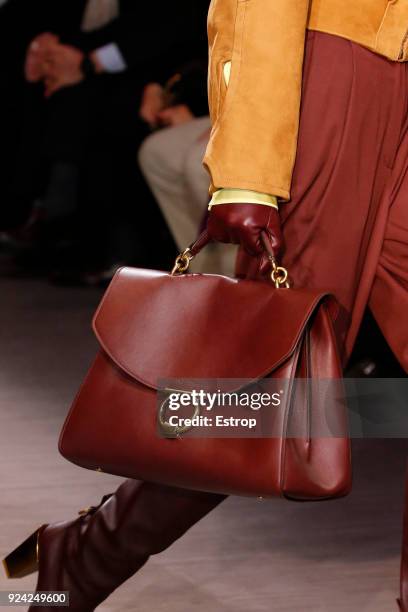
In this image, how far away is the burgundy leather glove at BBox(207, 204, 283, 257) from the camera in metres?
1.20

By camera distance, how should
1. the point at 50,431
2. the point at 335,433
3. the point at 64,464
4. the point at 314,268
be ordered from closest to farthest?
the point at 335,433
the point at 314,268
the point at 64,464
the point at 50,431

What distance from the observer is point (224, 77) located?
123cm

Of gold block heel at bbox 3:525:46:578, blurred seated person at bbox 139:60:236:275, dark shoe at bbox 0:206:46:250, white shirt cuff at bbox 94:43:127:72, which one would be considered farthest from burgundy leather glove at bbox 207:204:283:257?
dark shoe at bbox 0:206:46:250

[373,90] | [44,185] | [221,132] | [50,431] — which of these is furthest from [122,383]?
[44,185]

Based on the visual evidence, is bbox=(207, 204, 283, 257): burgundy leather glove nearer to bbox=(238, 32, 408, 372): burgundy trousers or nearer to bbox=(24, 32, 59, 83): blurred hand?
bbox=(238, 32, 408, 372): burgundy trousers

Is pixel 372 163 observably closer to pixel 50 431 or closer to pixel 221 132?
pixel 221 132

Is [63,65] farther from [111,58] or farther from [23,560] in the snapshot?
[23,560]

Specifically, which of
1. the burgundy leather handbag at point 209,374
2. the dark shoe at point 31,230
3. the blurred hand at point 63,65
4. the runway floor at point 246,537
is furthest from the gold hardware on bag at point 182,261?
the dark shoe at point 31,230

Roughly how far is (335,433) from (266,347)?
0.11 meters

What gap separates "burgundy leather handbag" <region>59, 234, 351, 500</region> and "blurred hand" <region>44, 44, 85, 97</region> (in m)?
2.87

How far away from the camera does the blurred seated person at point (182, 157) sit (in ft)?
10.7

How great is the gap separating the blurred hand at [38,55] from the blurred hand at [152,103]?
48cm

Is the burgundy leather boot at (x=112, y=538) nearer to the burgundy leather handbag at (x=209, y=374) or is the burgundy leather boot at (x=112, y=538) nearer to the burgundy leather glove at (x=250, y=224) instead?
the burgundy leather handbag at (x=209, y=374)

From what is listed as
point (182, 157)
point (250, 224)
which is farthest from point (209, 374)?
point (182, 157)
